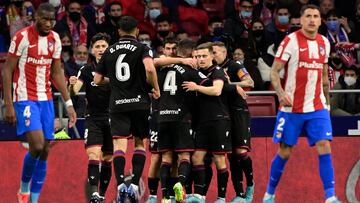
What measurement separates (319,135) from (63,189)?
6.56 meters

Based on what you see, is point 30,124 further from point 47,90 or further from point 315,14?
point 315,14

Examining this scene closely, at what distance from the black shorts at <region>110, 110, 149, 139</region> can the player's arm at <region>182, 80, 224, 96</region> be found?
3.03 feet

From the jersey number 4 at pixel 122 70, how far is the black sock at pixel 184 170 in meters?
1.69

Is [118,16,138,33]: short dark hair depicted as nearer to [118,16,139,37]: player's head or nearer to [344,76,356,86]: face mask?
[118,16,139,37]: player's head

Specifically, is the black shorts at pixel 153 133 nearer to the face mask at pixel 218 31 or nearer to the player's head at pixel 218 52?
the player's head at pixel 218 52

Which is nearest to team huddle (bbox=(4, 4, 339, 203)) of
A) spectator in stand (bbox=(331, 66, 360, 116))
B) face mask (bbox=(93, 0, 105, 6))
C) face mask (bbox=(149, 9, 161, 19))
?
spectator in stand (bbox=(331, 66, 360, 116))

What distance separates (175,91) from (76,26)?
649 cm

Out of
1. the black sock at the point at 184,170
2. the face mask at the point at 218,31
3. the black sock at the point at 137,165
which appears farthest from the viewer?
the face mask at the point at 218,31

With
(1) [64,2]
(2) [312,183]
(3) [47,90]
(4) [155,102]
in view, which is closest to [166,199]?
(4) [155,102]

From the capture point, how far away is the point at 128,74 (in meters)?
16.4

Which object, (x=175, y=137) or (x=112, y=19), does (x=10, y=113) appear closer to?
(x=175, y=137)

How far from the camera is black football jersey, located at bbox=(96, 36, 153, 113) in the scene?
16.4m

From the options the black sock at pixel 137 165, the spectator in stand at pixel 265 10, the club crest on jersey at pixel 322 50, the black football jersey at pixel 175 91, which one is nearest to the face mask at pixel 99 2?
the spectator in stand at pixel 265 10

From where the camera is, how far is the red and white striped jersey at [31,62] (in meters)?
15.6
